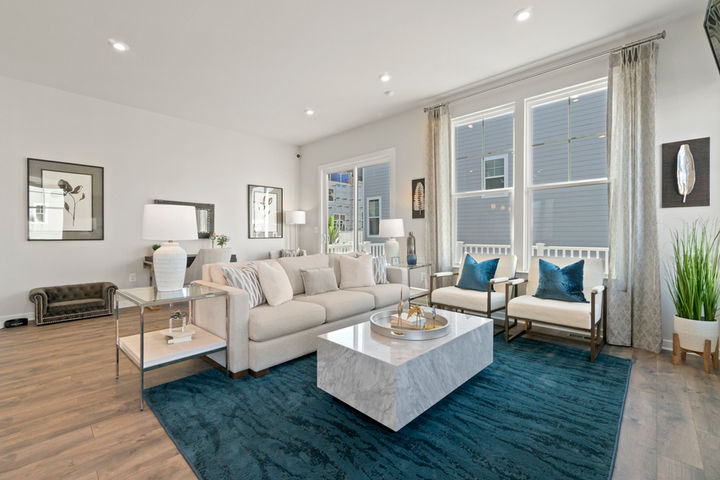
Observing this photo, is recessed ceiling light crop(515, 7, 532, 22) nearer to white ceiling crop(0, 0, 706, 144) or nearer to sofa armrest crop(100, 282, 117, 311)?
white ceiling crop(0, 0, 706, 144)

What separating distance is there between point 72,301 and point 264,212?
3.27 meters

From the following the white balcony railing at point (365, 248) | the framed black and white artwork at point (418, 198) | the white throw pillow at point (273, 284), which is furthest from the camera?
the white balcony railing at point (365, 248)

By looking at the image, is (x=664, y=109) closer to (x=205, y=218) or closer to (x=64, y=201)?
(x=205, y=218)

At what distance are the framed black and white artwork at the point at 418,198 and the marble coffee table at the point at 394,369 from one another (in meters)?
2.73

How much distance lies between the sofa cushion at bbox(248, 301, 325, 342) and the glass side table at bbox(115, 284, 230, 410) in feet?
0.71

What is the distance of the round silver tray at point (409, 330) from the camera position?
2203 mm

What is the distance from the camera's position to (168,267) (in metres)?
2.59

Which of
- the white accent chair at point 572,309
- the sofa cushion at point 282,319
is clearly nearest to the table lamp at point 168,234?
the sofa cushion at point 282,319

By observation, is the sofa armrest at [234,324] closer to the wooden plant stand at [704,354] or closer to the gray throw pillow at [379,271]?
the gray throw pillow at [379,271]

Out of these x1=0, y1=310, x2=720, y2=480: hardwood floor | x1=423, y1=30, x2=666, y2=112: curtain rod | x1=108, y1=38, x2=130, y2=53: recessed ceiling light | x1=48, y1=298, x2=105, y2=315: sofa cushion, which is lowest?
x1=0, y1=310, x2=720, y2=480: hardwood floor

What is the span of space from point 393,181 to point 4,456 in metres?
4.82

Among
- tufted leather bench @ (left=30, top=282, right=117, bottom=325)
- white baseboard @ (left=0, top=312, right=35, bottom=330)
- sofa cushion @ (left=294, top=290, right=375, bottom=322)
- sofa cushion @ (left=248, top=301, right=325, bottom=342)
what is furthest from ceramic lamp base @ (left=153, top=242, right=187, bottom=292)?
white baseboard @ (left=0, top=312, right=35, bottom=330)

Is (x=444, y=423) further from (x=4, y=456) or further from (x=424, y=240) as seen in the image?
(x=424, y=240)

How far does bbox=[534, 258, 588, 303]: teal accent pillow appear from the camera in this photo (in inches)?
128
